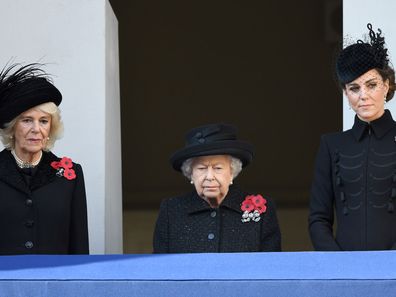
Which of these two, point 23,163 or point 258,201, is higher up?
point 23,163

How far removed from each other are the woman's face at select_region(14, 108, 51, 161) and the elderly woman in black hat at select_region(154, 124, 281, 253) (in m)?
0.47

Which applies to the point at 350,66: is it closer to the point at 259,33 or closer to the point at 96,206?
the point at 96,206

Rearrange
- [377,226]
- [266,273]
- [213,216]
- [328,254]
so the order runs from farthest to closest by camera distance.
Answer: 1. [213,216]
2. [377,226]
3. [328,254]
4. [266,273]

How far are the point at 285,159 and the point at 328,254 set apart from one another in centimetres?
589

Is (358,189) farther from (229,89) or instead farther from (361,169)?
(229,89)

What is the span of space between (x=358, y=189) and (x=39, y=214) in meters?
1.15

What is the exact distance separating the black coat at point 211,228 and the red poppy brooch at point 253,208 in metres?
0.01

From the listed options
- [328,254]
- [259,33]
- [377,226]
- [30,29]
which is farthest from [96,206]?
[259,33]

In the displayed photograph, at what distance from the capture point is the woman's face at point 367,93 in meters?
3.94

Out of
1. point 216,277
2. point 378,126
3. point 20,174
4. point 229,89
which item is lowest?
point 216,277

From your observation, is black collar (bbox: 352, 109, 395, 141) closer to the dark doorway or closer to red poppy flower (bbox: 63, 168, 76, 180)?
red poppy flower (bbox: 63, 168, 76, 180)

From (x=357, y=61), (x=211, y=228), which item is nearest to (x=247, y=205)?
(x=211, y=228)

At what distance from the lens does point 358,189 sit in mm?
4000

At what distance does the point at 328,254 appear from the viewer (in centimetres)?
329
